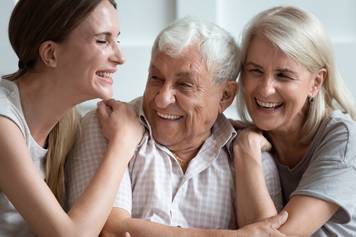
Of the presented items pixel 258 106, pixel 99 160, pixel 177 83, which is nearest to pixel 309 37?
pixel 258 106

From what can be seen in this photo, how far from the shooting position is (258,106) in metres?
1.74

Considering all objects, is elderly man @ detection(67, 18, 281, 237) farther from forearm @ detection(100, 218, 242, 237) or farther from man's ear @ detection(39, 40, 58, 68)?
man's ear @ detection(39, 40, 58, 68)

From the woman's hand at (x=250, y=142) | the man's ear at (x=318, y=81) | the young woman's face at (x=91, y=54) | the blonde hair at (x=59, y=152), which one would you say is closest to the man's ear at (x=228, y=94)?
the woman's hand at (x=250, y=142)

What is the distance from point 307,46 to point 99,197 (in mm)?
725

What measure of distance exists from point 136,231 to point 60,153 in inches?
13.2

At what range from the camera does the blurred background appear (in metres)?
2.22

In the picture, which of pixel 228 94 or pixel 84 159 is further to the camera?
pixel 228 94

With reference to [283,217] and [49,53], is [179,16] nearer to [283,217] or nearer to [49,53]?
[49,53]

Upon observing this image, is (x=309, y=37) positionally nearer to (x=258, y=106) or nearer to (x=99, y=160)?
(x=258, y=106)

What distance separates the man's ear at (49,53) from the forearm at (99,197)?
0.29m

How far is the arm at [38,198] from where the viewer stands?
143 cm

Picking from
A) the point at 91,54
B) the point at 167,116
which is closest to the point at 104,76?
the point at 91,54

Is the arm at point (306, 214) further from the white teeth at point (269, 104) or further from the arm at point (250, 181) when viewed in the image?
the white teeth at point (269, 104)

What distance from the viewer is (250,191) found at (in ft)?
5.45
